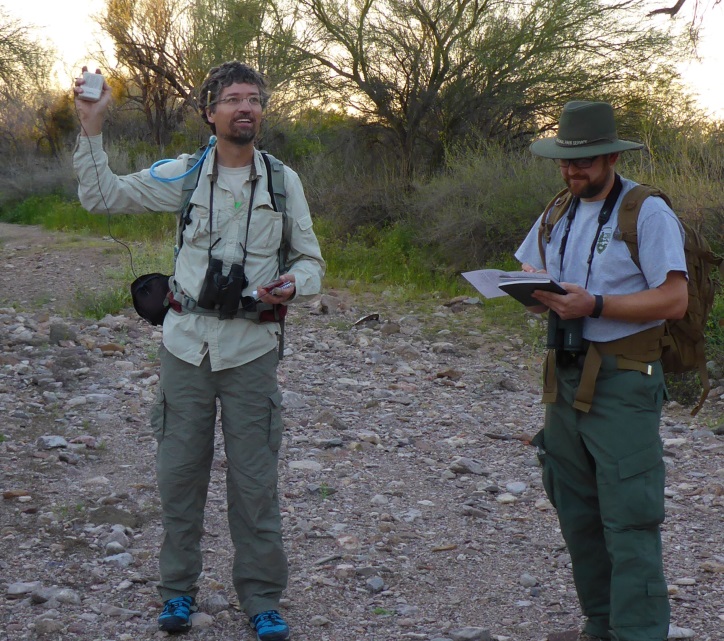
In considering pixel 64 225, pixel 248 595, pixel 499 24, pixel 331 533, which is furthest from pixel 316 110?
pixel 248 595

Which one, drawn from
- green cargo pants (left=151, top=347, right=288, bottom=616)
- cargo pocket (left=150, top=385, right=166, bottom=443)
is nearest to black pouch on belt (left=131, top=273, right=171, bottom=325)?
green cargo pants (left=151, top=347, right=288, bottom=616)

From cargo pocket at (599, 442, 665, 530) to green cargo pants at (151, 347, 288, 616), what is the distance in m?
1.15

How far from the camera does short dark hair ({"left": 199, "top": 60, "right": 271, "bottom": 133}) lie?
10.2 ft

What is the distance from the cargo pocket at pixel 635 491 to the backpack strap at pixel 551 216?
79 cm

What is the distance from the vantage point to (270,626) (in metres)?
3.17

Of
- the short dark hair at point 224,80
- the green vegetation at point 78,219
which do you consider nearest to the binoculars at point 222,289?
the short dark hair at point 224,80

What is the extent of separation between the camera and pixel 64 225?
1828cm

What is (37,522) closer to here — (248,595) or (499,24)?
(248,595)

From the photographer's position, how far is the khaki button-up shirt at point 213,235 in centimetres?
308

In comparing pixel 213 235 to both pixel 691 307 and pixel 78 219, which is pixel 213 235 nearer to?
pixel 691 307

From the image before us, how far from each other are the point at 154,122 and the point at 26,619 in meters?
23.7

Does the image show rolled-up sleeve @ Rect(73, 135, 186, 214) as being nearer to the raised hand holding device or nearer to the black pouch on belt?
the raised hand holding device

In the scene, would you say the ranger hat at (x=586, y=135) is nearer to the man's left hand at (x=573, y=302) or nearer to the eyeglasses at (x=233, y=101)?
the man's left hand at (x=573, y=302)

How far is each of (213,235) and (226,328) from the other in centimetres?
33
